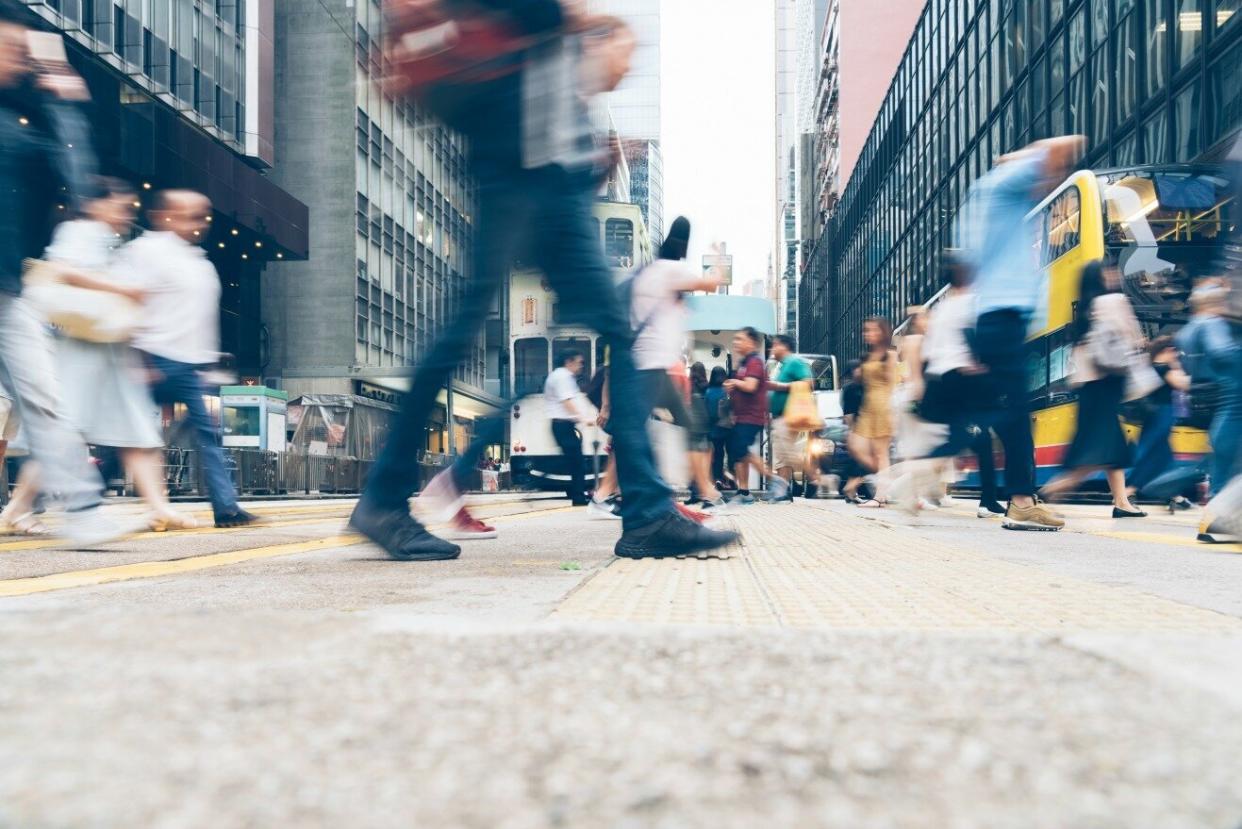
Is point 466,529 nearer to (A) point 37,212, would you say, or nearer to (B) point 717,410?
(A) point 37,212

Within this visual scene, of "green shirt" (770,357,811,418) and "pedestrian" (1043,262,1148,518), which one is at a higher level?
"green shirt" (770,357,811,418)

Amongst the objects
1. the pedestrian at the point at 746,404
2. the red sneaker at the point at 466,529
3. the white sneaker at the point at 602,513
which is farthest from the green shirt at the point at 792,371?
the red sneaker at the point at 466,529

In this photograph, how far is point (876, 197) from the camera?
1850 inches

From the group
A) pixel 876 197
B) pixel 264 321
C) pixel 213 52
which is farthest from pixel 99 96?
pixel 876 197

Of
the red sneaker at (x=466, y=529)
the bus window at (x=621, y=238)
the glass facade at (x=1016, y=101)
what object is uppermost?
the glass facade at (x=1016, y=101)

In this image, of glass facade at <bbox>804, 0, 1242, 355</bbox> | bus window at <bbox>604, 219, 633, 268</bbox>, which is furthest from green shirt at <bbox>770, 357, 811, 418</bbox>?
glass facade at <bbox>804, 0, 1242, 355</bbox>

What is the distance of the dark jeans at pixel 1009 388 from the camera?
20.3 feet

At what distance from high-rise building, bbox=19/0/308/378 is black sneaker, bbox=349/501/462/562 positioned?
19.5m

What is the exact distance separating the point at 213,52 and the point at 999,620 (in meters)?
31.9

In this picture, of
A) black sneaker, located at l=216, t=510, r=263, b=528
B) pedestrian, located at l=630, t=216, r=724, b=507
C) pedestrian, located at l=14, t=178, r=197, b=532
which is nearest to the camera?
pedestrian, located at l=14, t=178, r=197, b=532

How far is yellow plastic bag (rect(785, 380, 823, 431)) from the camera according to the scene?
11445mm

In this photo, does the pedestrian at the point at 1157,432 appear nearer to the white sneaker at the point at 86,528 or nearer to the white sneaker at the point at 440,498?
the white sneaker at the point at 440,498

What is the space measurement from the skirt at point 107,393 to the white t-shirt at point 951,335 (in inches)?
182

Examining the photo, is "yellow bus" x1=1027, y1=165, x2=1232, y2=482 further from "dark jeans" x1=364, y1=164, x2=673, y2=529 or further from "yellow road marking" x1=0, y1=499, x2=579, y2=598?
"yellow road marking" x1=0, y1=499, x2=579, y2=598
